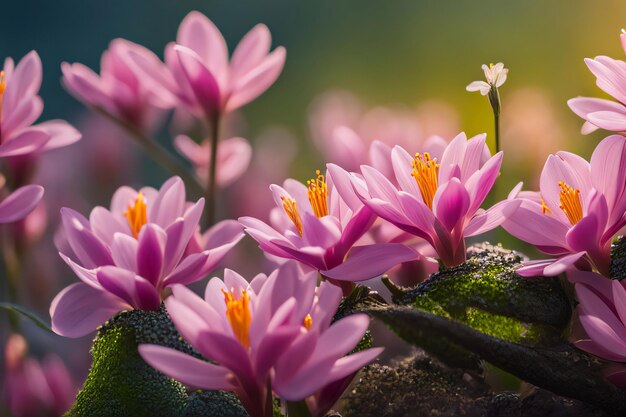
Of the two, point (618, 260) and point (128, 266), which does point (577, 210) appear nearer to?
point (618, 260)

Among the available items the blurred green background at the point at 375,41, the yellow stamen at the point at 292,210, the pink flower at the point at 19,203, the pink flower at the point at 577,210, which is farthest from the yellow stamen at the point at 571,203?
the blurred green background at the point at 375,41

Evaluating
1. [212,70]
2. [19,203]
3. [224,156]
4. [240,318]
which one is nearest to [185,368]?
[240,318]

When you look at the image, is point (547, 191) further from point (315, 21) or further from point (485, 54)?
point (315, 21)

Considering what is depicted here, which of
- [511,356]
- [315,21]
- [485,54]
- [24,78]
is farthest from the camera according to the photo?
[315,21]

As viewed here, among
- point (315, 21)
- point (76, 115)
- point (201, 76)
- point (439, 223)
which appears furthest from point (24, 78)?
point (315, 21)

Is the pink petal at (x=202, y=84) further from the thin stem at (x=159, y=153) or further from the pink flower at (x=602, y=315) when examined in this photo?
the pink flower at (x=602, y=315)

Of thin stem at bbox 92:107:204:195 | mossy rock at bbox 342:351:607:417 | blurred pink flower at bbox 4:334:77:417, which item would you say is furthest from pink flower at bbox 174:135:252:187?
mossy rock at bbox 342:351:607:417

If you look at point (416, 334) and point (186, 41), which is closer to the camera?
point (416, 334)
